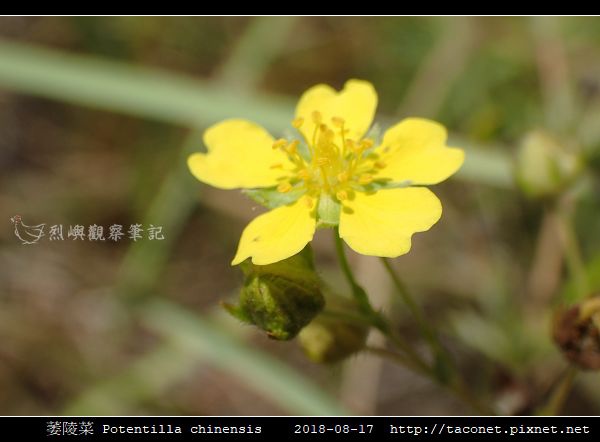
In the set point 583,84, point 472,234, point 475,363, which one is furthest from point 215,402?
point 583,84

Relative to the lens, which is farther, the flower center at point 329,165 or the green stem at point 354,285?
the flower center at point 329,165

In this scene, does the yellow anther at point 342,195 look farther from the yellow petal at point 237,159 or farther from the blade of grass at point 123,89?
the blade of grass at point 123,89

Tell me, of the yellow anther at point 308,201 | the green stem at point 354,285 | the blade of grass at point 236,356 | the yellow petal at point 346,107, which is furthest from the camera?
the blade of grass at point 236,356

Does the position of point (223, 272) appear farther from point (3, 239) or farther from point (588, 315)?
point (588, 315)

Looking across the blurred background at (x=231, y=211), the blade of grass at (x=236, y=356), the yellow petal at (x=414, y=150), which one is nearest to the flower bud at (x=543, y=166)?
the blurred background at (x=231, y=211)

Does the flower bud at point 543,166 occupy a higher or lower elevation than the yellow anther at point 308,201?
higher

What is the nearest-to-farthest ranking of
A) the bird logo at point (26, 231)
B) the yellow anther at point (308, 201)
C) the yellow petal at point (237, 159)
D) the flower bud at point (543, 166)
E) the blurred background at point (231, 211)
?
the yellow anther at point (308, 201) → the yellow petal at point (237, 159) → the flower bud at point (543, 166) → the blurred background at point (231, 211) → the bird logo at point (26, 231)
